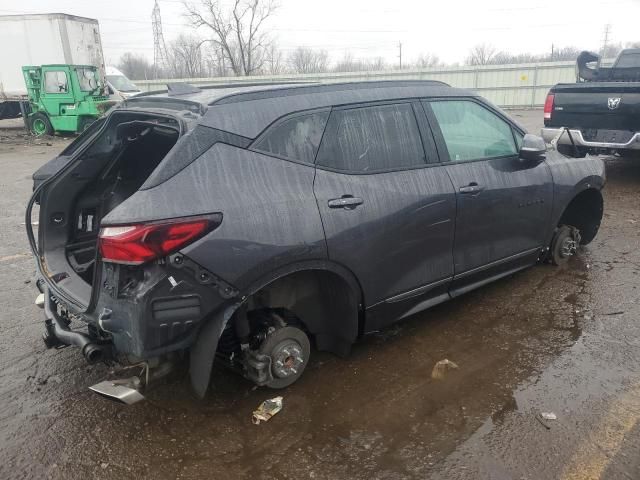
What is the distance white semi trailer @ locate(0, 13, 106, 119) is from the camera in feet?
60.4

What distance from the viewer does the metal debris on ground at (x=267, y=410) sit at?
285cm

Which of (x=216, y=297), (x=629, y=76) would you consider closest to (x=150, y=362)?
(x=216, y=297)

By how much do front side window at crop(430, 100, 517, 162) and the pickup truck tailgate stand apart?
13.5 ft

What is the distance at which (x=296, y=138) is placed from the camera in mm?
2908

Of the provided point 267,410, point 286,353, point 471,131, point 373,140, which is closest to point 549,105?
point 471,131

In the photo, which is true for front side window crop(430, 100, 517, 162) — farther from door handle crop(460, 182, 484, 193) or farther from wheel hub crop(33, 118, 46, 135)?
wheel hub crop(33, 118, 46, 135)

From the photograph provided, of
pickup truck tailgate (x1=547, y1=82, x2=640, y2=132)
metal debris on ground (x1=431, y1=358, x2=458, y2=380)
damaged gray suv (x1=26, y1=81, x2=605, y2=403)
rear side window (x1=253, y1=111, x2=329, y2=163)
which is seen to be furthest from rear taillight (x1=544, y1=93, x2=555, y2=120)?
rear side window (x1=253, y1=111, x2=329, y2=163)

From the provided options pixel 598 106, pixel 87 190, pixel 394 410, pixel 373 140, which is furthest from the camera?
pixel 598 106

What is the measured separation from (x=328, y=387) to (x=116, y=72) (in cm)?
2333

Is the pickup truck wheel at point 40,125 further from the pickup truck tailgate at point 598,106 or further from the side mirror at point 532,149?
the side mirror at point 532,149

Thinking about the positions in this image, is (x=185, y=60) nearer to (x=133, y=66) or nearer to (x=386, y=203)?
(x=133, y=66)

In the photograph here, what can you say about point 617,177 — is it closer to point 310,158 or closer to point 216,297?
point 310,158

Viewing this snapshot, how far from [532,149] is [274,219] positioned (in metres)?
2.27

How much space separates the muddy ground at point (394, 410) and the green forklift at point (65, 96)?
49.3 feet
